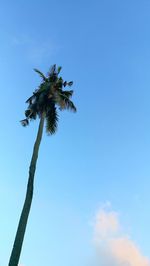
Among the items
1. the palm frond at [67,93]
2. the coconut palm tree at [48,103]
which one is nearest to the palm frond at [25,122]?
the coconut palm tree at [48,103]

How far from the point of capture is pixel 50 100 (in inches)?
1086

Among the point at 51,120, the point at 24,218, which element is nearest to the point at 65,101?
the point at 51,120

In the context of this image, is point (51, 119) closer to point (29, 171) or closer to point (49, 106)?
point (49, 106)

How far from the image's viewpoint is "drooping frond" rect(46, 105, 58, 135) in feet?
92.5

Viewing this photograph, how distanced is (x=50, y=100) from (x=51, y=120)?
76.4 inches

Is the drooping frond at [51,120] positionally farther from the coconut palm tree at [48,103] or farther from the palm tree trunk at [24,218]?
the palm tree trunk at [24,218]

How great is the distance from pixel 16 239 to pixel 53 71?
1576 cm

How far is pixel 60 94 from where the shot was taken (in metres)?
28.8

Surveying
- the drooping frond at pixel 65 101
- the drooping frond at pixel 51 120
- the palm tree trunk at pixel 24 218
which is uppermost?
the drooping frond at pixel 65 101

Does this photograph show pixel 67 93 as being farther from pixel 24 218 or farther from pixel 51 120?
pixel 24 218

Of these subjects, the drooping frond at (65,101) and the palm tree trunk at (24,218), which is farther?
the drooping frond at (65,101)

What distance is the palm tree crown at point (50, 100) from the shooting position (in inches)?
1085

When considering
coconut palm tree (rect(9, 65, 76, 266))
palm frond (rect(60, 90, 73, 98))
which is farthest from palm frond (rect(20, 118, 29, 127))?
palm frond (rect(60, 90, 73, 98))

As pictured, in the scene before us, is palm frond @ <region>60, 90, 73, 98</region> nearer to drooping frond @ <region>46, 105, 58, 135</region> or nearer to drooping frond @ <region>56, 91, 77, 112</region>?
drooping frond @ <region>56, 91, 77, 112</region>
